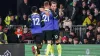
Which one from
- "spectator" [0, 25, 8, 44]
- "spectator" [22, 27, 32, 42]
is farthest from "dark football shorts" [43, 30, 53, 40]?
"spectator" [22, 27, 32, 42]

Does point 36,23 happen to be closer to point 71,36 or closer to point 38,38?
point 38,38

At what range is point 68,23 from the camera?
854 inches

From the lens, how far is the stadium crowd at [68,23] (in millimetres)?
20547

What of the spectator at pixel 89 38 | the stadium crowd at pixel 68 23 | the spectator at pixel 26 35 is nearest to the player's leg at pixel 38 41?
the stadium crowd at pixel 68 23

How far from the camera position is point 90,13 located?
870 inches

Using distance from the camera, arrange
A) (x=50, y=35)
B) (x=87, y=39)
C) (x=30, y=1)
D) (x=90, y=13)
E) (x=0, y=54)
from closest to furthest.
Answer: (x=50, y=35)
(x=0, y=54)
(x=87, y=39)
(x=90, y=13)
(x=30, y=1)

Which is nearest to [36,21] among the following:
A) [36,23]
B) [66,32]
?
[36,23]

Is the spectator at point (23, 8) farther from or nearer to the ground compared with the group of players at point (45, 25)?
farther from the ground

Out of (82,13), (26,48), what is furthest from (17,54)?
(82,13)

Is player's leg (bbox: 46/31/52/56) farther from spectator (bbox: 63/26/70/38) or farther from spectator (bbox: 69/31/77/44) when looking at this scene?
spectator (bbox: 63/26/70/38)

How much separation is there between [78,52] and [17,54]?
2.57m

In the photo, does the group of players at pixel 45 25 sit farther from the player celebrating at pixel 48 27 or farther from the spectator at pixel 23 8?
the spectator at pixel 23 8

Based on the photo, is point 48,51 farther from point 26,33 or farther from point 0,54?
point 26,33

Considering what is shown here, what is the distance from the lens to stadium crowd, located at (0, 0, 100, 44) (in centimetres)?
2055
